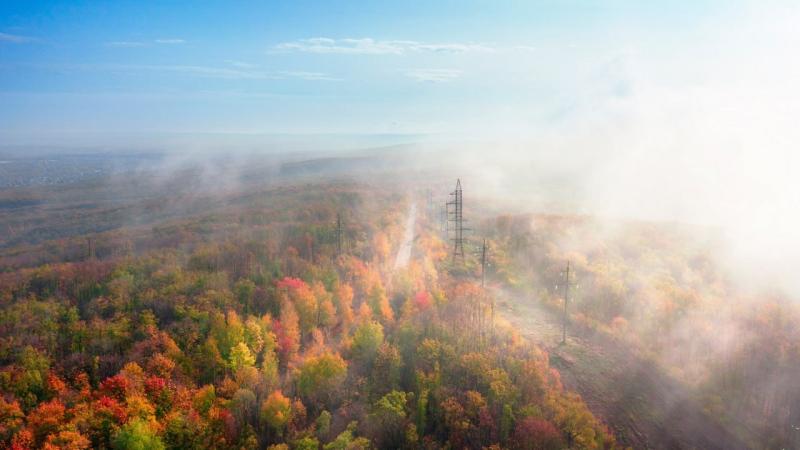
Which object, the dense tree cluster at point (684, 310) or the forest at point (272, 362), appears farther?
the dense tree cluster at point (684, 310)

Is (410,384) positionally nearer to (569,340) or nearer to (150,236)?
(569,340)

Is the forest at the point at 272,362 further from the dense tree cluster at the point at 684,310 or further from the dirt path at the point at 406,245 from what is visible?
the dense tree cluster at the point at 684,310

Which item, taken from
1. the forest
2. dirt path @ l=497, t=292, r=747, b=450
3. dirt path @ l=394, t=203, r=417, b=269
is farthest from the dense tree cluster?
dirt path @ l=394, t=203, r=417, b=269

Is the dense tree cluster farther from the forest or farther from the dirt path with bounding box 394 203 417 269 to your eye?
the dirt path with bounding box 394 203 417 269

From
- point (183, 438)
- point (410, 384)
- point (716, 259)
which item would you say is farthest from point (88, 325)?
point (716, 259)

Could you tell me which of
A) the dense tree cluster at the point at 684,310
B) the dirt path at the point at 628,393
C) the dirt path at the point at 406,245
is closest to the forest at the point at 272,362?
the dirt path at the point at 406,245

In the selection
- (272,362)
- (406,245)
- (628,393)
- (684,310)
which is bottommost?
(628,393)

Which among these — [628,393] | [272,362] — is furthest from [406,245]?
[628,393]

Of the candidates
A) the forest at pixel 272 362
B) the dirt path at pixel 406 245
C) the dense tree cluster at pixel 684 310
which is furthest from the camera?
the dirt path at pixel 406 245

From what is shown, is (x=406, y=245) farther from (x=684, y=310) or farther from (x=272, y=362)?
(x=684, y=310)
